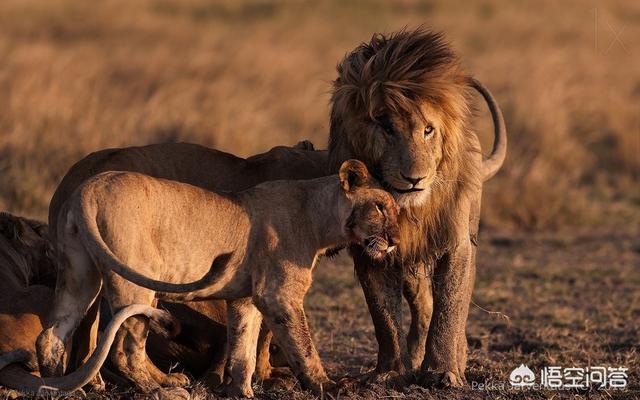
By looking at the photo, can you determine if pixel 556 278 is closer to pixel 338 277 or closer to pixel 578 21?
pixel 338 277

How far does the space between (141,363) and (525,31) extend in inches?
656

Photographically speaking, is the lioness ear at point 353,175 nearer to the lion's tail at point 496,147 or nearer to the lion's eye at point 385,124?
the lion's eye at point 385,124

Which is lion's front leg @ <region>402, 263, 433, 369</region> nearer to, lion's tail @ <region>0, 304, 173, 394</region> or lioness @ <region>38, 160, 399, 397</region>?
lioness @ <region>38, 160, 399, 397</region>

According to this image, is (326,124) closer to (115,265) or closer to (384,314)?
(384,314)

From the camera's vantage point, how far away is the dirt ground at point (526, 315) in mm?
5127

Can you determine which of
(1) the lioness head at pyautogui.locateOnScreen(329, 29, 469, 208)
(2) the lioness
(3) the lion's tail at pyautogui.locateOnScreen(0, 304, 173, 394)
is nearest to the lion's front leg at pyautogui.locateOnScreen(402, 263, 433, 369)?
(1) the lioness head at pyautogui.locateOnScreen(329, 29, 469, 208)

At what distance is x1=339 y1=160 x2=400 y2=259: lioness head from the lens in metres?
4.54

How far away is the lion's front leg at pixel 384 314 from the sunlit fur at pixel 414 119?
5.9 inches

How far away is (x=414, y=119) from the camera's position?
4.73 m

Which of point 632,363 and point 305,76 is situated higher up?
point 305,76

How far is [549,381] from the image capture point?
5363 mm

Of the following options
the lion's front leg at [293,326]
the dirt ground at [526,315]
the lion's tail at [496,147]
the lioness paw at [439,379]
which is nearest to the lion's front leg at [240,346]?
the dirt ground at [526,315]

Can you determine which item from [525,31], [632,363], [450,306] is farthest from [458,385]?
[525,31]

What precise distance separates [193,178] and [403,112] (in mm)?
1012
